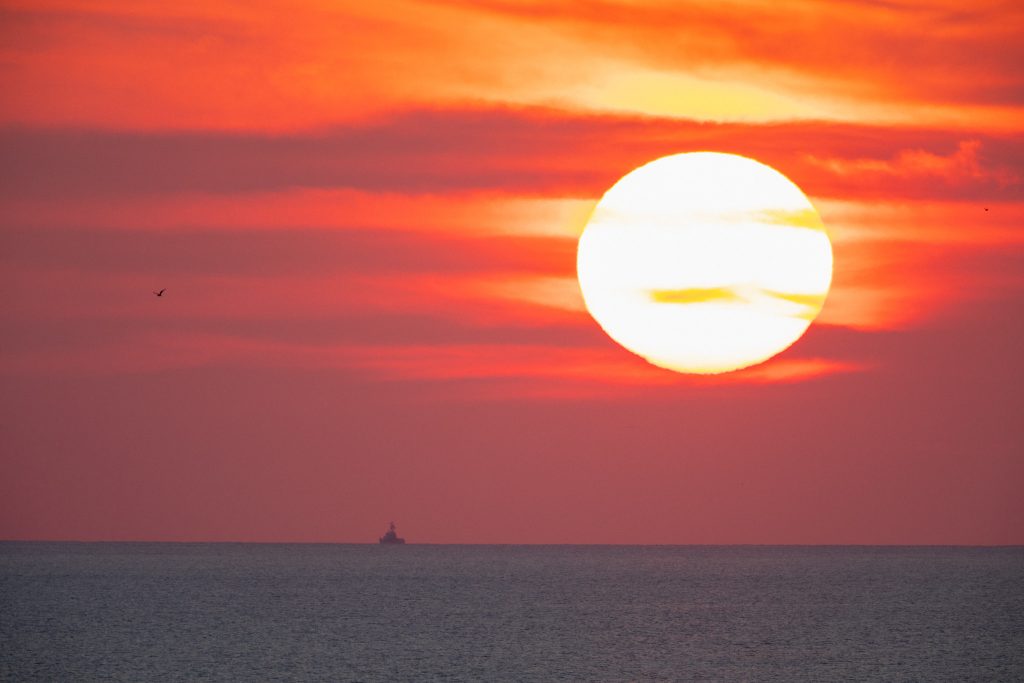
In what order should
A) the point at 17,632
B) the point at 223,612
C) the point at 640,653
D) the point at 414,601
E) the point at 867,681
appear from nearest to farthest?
the point at 867,681, the point at 640,653, the point at 17,632, the point at 223,612, the point at 414,601

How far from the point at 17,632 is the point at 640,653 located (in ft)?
188

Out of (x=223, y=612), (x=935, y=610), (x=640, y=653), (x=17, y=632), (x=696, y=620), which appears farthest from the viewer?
(x=935, y=610)

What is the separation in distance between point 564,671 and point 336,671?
1494cm

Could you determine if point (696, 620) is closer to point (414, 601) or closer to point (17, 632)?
point (414, 601)

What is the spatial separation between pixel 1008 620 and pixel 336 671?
3405 inches

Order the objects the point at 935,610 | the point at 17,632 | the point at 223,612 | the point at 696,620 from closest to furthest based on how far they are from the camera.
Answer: the point at 17,632
the point at 696,620
the point at 223,612
the point at 935,610

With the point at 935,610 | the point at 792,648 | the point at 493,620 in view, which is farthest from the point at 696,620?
the point at 935,610

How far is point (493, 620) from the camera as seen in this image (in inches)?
6019

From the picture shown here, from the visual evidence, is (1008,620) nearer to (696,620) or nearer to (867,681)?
(696,620)

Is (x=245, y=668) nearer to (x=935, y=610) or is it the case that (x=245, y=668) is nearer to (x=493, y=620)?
(x=493, y=620)

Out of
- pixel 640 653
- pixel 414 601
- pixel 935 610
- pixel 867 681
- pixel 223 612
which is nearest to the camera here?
pixel 867 681

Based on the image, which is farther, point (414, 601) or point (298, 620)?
point (414, 601)

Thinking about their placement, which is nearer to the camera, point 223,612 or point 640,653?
point 640,653

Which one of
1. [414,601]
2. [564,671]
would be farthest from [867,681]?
→ [414,601]
